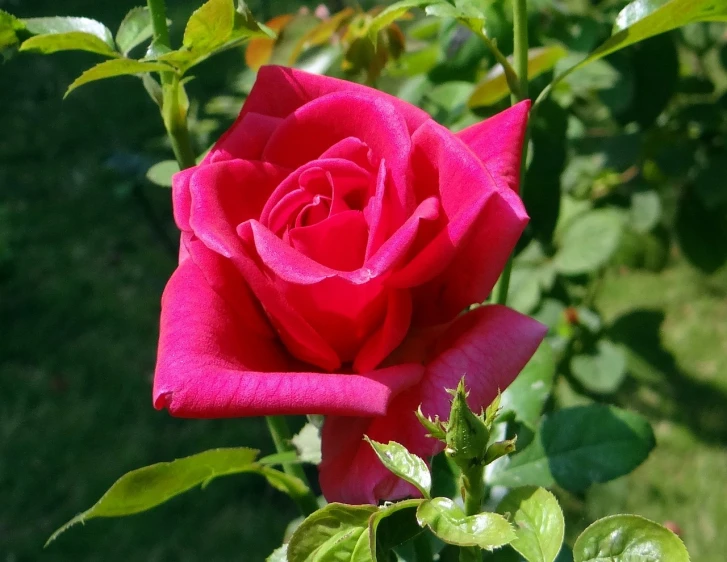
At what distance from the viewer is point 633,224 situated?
142 centimetres

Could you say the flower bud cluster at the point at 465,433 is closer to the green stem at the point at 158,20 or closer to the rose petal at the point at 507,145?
the rose petal at the point at 507,145

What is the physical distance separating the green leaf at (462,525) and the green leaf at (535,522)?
0.04 metres

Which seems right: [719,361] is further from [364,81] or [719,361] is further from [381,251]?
[381,251]

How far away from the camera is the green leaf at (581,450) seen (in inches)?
25.6

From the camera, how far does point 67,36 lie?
492 mm

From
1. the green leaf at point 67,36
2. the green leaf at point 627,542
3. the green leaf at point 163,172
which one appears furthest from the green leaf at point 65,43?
the green leaf at point 627,542

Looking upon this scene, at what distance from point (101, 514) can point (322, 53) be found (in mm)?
849

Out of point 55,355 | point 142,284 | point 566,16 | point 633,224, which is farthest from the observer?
point 142,284

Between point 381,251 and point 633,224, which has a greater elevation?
point 381,251

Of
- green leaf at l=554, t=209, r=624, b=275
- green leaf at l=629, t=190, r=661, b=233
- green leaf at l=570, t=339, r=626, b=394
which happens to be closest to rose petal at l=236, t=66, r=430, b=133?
green leaf at l=554, t=209, r=624, b=275

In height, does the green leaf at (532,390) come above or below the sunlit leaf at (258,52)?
below

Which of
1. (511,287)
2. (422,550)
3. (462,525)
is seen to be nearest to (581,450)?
(422,550)

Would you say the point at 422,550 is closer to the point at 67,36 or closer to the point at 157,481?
the point at 157,481

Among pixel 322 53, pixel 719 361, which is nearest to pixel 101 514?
pixel 322 53
